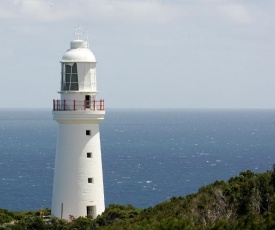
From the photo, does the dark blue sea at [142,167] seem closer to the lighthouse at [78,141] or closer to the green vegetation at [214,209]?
the lighthouse at [78,141]

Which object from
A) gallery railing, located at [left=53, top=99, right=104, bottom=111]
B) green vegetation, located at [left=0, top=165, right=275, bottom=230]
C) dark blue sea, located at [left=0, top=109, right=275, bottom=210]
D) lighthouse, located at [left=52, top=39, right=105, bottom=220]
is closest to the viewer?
green vegetation, located at [left=0, top=165, right=275, bottom=230]

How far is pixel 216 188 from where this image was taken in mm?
24359

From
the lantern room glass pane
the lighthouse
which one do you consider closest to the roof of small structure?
the lighthouse

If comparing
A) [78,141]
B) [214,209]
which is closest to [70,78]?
[78,141]

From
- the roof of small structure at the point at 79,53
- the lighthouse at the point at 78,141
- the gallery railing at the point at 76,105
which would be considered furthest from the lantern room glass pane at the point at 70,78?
the gallery railing at the point at 76,105

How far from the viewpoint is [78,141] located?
2917cm

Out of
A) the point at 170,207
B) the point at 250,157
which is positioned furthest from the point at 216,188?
the point at 250,157

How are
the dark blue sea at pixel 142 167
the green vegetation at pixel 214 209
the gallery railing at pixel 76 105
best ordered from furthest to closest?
the dark blue sea at pixel 142 167 → the gallery railing at pixel 76 105 → the green vegetation at pixel 214 209

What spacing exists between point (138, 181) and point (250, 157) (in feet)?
105

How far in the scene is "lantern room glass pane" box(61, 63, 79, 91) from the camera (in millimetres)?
29391

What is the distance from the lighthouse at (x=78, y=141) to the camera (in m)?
29.1

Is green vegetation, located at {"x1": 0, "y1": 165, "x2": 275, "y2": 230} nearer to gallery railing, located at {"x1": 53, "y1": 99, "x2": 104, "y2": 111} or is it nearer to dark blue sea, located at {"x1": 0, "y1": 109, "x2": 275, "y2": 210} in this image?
gallery railing, located at {"x1": 53, "y1": 99, "x2": 104, "y2": 111}

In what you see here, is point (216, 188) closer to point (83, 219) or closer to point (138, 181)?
point (83, 219)

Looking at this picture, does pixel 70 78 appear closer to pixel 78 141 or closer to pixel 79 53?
pixel 79 53
